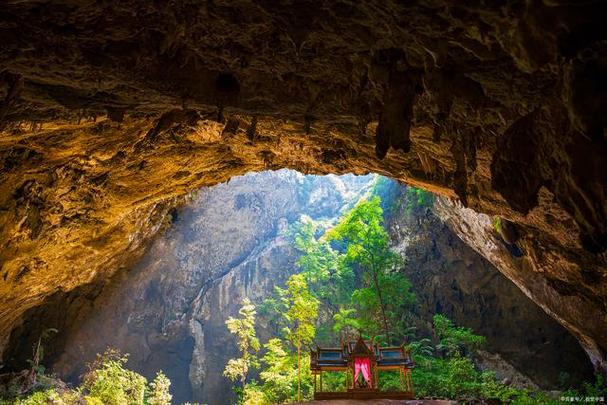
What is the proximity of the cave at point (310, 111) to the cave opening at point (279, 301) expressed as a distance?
13.8ft

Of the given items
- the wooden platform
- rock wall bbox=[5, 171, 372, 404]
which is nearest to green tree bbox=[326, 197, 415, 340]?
the wooden platform

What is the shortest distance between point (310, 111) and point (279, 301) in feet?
74.0

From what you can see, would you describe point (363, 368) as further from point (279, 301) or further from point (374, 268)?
point (279, 301)

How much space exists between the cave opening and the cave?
13.8ft

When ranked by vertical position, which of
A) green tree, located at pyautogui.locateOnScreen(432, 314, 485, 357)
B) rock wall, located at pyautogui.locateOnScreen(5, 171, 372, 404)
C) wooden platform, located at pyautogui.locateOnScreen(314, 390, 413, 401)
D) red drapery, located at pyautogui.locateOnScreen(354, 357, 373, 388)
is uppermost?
rock wall, located at pyautogui.locateOnScreen(5, 171, 372, 404)

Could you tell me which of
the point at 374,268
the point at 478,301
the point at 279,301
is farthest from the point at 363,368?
the point at 279,301

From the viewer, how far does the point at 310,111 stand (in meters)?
5.82

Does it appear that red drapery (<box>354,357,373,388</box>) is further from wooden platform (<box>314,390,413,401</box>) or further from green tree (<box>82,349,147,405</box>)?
green tree (<box>82,349,147,405</box>)

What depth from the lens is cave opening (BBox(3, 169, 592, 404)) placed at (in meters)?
16.0

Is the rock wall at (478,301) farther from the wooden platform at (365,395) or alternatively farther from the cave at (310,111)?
the wooden platform at (365,395)

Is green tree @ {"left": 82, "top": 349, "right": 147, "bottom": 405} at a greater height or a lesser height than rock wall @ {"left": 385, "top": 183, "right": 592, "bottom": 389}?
lesser

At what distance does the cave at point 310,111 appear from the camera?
3289 mm

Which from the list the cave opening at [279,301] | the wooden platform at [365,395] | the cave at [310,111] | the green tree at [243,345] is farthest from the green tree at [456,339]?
the green tree at [243,345]

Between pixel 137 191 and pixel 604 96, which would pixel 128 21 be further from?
pixel 137 191
